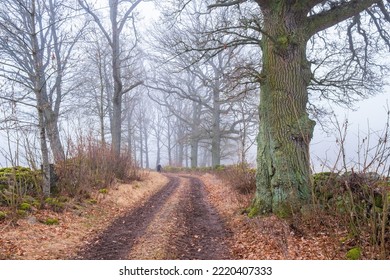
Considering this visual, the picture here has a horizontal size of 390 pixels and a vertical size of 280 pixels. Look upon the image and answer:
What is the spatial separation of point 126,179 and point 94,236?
668cm

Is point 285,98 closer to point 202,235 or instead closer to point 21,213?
point 202,235

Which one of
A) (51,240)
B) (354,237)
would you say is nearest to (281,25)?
(354,237)

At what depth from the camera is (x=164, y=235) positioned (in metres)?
6.18

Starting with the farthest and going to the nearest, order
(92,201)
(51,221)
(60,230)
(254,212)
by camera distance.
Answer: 1. (92,201)
2. (254,212)
3. (51,221)
4. (60,230)

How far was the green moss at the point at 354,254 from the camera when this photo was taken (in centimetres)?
444

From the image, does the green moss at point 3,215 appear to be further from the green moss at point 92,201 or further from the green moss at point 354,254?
the green moss at point 354,254

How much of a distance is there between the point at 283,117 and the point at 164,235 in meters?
3.76

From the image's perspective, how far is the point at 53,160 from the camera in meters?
9.06

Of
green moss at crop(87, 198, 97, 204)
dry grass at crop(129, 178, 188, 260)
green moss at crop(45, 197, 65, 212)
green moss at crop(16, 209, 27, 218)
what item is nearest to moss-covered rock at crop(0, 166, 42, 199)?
green moss at crop(45, 197, 65, 212)

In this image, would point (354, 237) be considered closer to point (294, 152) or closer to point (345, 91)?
point (294, 152)

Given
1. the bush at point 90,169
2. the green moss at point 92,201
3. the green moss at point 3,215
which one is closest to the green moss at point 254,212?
the green moss at point 92,201

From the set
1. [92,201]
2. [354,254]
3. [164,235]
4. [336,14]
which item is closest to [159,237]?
[164,235]

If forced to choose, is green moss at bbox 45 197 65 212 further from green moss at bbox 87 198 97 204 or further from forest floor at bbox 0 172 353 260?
green moss at bbox 87 198 97 204

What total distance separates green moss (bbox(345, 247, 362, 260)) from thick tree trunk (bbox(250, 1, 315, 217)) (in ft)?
6.68
